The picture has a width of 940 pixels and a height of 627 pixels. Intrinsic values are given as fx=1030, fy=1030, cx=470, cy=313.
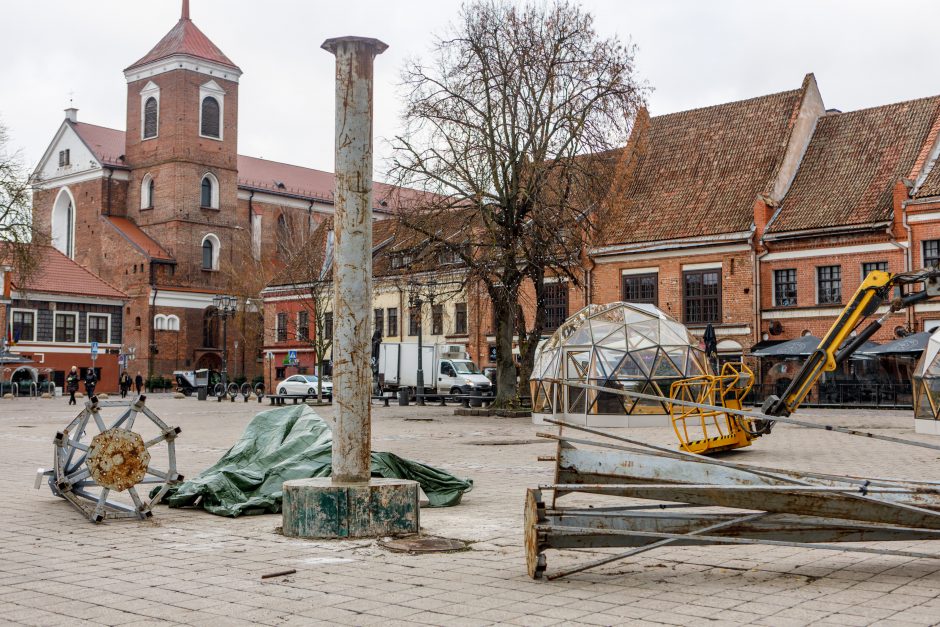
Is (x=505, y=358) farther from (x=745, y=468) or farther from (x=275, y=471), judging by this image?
(x=745, y=468)

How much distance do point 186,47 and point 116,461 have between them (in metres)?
70.3

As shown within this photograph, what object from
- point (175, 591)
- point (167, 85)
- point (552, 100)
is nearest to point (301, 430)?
point (175, 591)

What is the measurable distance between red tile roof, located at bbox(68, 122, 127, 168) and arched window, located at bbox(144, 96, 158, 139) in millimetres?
3173

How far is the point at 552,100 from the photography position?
31.7m

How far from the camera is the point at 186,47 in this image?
7431 centimetres

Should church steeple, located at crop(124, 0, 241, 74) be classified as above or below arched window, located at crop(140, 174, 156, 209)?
above

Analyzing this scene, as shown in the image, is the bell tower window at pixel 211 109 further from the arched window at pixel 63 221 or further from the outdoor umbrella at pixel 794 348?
the outdoor umbrella at pixel 794 348

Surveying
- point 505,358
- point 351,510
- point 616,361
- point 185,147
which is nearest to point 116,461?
point 351,510

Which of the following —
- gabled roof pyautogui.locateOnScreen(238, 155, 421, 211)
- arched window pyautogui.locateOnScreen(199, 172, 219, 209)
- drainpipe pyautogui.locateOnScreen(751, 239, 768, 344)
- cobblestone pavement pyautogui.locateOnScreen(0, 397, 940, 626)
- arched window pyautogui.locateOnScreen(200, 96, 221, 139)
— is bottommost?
cobblestone pavement pyautogui.locateOnScreen(0, 397, 940, 626)

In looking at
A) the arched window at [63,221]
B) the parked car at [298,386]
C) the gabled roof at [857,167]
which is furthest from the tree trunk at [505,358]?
the arched window at [63,221]

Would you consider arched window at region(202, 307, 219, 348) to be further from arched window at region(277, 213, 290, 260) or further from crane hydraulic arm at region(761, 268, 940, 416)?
crane hydraulic arm at region(761, 268, 940, 416)

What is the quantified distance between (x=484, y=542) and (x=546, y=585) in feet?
6.09

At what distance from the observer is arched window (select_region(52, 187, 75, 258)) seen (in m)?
78.6

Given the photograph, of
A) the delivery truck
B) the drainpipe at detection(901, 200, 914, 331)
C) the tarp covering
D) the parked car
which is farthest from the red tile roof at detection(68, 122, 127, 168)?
the tarp covering
